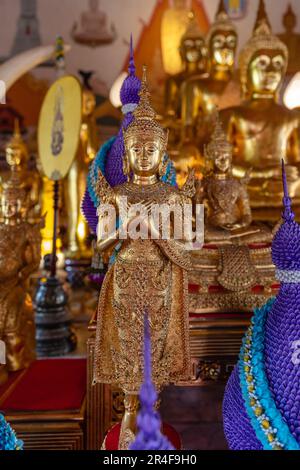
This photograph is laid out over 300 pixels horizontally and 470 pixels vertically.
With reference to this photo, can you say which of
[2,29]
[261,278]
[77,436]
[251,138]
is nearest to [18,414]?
[77,436]

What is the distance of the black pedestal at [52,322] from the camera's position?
218cm

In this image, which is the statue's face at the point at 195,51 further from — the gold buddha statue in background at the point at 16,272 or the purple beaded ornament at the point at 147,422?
the purple beaded ornament at the point at 147,422

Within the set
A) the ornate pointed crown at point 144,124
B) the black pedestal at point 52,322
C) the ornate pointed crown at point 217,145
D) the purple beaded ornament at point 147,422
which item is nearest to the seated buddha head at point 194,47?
the ornate pointed crown at point 217,145

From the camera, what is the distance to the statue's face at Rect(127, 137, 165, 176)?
116 centimetres

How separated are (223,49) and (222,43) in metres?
0.04

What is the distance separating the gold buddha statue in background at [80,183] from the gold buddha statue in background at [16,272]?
1.09 m

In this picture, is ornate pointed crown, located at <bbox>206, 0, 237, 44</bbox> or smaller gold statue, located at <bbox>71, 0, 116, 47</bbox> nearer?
ornate pointed crown, located at <bbox>206, 0, 237, 44</bbox>

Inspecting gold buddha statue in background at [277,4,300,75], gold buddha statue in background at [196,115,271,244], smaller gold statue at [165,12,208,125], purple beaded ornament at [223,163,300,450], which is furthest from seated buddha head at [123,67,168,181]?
gold buddha statue in background at [277,4,300,75]

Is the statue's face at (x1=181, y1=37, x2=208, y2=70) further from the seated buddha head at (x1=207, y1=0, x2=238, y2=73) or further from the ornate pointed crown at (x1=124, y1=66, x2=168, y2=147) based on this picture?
the ornate pointed crown at (x1=124, y1=66, x2=168, y2=147)

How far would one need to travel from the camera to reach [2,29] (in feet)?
13.6

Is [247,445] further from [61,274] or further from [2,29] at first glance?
[2,29]

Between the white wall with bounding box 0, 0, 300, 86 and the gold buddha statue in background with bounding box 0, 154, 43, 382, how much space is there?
271 centimetres

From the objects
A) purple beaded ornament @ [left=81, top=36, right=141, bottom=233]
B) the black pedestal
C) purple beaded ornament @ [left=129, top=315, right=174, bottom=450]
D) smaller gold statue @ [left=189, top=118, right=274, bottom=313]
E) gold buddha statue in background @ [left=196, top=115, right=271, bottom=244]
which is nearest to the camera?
purple beaded ornament @ [left=129, top=315, right=174, bottom=450]
